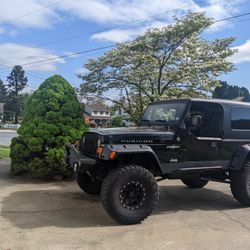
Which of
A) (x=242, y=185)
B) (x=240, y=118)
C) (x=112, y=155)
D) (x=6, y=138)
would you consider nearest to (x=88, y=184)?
(x=112, y=155)

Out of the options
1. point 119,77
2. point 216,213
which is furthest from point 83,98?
point 216,213

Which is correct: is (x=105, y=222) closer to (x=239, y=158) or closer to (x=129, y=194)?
(x=129, y=194)

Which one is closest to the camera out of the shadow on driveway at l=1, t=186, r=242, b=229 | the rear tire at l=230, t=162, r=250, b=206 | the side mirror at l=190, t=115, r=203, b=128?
the shadow on driveway at l=1, t=186, r=242, b=229

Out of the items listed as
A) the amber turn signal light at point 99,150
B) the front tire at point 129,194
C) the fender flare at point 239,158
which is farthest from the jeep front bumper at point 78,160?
the fender flare at point 239,158

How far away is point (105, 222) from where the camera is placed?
5.88m

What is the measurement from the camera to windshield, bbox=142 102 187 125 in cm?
678

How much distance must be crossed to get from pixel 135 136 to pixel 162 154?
574 millimetres

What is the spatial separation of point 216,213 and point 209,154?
102 cm

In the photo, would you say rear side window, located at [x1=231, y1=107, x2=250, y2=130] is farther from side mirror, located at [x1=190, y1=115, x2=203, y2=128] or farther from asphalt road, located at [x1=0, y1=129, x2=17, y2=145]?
asphalt road, located at [x1=0, y1=129, x2=17, y2=145]

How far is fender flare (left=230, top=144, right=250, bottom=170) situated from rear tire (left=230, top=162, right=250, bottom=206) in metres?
0.10

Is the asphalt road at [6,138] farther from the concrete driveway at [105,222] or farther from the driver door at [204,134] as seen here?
the driver door at [204,134]

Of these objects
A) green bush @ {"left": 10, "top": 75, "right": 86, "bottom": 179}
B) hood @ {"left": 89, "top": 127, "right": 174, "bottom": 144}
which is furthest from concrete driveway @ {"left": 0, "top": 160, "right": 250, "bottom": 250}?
hood @ {"left": 89, "top": 127, "right": 174, "bottom": 144}

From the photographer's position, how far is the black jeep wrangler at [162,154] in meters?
5.85

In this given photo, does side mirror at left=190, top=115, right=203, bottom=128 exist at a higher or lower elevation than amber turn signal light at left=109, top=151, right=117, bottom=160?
higher
